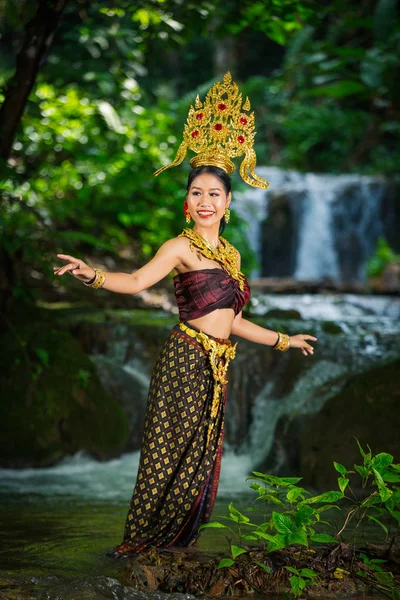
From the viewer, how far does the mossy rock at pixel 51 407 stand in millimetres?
6125

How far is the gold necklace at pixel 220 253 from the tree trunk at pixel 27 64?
1980mm

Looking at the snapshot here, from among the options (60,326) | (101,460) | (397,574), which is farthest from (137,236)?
(397,574)

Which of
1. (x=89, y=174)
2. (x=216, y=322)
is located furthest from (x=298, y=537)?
(x=89, y=174)

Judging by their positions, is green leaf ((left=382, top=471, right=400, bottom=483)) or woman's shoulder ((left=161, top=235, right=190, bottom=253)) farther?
woman's shoulder ((left=161, top=235, right=190, bottom=253))

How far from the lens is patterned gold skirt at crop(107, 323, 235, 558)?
11.5 ft

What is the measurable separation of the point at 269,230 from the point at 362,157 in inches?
221

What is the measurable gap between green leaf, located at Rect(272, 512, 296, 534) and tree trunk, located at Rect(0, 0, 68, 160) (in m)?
3.06

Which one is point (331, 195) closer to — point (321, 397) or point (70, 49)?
point (70, 49)

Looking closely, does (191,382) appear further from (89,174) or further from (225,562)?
(89,174)

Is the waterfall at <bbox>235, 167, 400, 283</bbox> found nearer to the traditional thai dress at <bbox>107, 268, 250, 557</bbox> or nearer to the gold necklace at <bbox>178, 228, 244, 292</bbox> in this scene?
the gold necklace at <bbox>178, 228, 244, 292</bbox>

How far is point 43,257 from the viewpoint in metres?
5.74

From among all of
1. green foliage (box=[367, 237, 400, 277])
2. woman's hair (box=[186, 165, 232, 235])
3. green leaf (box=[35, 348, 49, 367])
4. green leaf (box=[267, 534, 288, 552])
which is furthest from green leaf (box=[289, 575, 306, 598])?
green foliage (box=[367, 237, 400, 277])

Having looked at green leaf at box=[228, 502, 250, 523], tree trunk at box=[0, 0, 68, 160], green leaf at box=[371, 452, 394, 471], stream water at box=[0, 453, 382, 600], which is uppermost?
tree trunk at box=[0, 0, 68, 160]

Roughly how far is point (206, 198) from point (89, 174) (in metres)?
6.92
